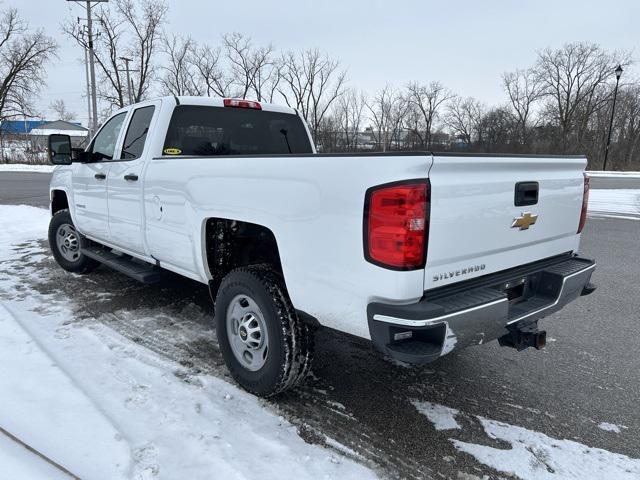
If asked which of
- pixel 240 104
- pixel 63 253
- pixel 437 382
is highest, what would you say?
pixel 240 104

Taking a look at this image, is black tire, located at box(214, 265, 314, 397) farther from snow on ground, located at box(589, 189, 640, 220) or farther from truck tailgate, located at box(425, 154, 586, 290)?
snow on ground, located at box(589, 189, 640, 220)

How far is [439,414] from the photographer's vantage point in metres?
2.84

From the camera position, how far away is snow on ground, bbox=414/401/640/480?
231cm

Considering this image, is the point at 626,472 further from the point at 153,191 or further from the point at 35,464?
the point at 153,191

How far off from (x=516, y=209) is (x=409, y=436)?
4.80 ft

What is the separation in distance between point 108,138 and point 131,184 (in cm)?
117

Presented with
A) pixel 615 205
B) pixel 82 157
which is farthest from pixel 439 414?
pixel 615 205

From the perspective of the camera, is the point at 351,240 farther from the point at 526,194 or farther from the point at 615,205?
the point at 615,205

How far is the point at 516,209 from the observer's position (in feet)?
8.69

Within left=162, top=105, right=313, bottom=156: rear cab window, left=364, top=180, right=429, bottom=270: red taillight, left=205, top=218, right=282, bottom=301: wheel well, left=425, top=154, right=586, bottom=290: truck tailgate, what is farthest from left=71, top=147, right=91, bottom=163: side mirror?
left=425, top=154, right=586, bottom=290: truck tailgate

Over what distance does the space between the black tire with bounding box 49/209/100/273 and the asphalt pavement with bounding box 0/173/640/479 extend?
52 centimetres

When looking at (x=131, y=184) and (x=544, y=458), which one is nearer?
(x=544, y=458)

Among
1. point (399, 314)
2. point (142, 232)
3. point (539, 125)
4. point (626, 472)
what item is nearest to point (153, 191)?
point (142, 232)

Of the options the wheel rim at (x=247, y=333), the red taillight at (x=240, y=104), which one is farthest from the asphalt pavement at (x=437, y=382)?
the red taillight at (x=240, y=104)
